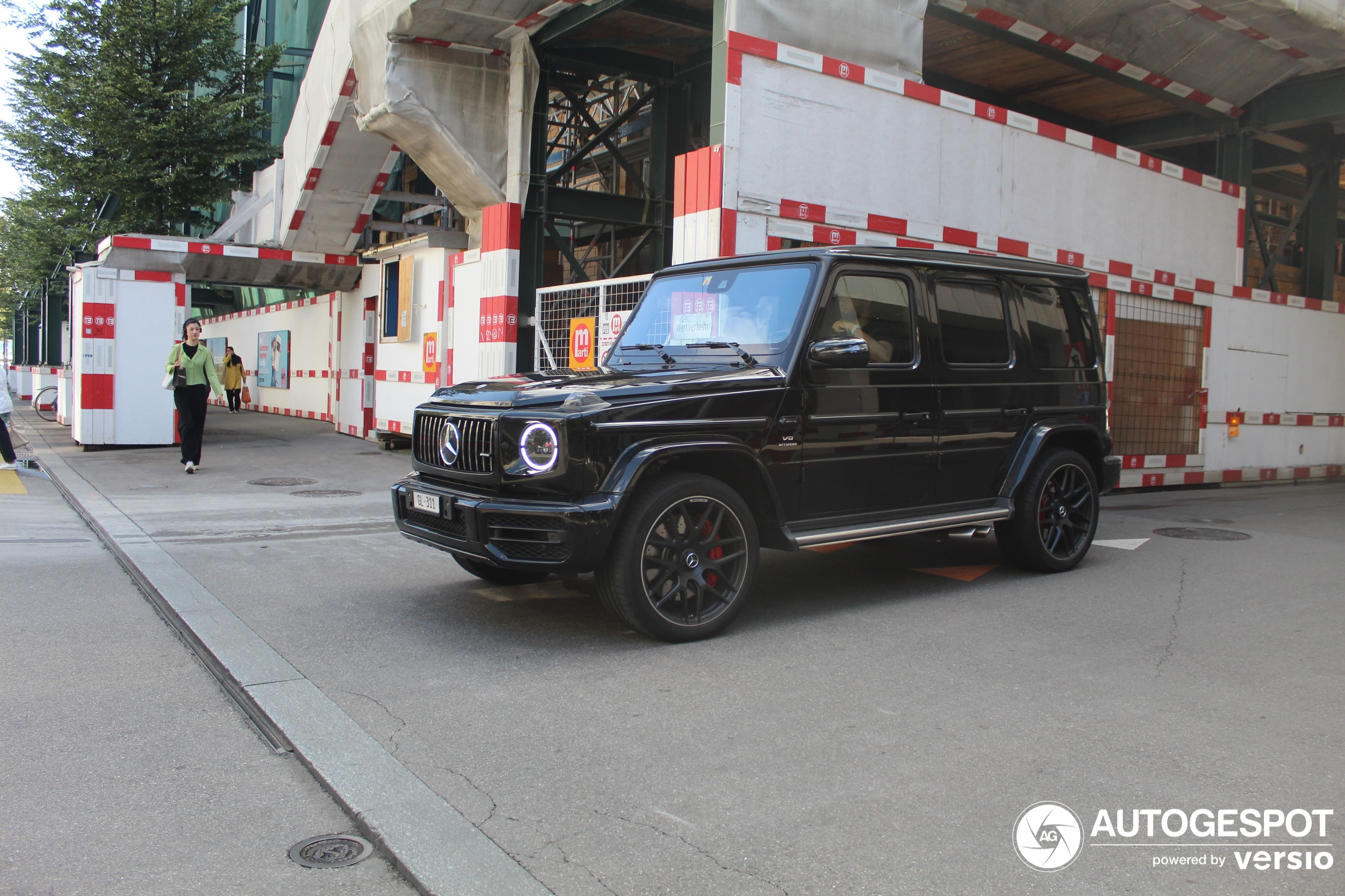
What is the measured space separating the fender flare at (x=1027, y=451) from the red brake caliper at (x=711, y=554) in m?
2.30

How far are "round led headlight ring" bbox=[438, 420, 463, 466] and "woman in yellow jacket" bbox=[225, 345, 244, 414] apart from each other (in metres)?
22.1

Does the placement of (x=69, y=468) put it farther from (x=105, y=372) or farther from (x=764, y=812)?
(x=764, y=812)

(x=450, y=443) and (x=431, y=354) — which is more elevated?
(x=431, y=354)

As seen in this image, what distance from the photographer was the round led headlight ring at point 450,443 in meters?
5.07

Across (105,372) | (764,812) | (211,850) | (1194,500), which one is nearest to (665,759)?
(764,812)

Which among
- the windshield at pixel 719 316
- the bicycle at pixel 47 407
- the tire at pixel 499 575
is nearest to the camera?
the windshield at pixel 719 316

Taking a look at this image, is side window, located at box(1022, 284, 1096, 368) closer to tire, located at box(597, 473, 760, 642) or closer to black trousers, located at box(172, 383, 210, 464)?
tire, located at box(597, 473, 760, 642)

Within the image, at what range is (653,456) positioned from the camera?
4.68 meters

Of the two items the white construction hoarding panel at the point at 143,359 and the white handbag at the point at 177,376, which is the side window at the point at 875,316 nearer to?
the white handbag at the point at 177,376

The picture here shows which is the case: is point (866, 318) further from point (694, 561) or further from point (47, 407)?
point (47, 407)

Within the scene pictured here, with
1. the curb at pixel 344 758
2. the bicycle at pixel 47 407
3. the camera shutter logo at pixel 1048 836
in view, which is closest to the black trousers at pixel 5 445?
the curb at pixel 344 758

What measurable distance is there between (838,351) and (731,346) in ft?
2.07

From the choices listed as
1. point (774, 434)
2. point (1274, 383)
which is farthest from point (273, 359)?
point (774, 434)

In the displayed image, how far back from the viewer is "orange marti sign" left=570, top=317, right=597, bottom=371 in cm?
1040
